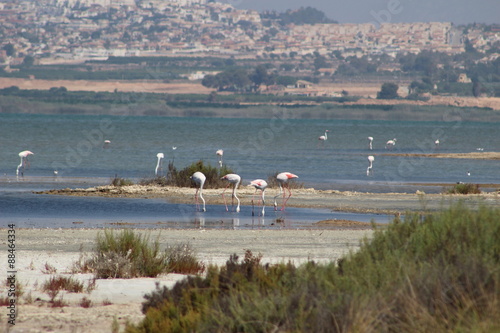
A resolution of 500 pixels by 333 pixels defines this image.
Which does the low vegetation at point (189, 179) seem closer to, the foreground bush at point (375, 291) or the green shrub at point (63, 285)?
the green shrub at point (63, 285)

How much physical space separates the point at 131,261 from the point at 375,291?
5156mm

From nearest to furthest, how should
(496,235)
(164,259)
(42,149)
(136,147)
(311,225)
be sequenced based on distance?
(496,235)
(164,259)
(311,225)
(42,149)
(136,147)

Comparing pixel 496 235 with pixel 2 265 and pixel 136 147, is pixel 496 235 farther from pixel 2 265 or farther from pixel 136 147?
pixel 136 147

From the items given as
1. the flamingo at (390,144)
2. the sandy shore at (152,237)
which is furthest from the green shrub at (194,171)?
the flamingo at (390,144)

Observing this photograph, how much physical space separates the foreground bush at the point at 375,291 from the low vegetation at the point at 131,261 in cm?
312

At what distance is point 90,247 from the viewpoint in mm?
13906

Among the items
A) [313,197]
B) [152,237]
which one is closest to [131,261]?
[152,237]

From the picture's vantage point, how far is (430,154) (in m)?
59.0

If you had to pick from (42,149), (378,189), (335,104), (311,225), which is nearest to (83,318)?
(311,225)

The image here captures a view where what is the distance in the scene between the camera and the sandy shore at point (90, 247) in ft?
27.4

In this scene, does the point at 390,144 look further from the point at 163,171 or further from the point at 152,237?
the point at 152,237

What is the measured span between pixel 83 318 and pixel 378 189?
2315 cm

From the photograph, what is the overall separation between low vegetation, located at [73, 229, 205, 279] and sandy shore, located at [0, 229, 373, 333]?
19cm

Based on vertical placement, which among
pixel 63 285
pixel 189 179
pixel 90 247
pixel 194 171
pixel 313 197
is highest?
pixel 63 285
